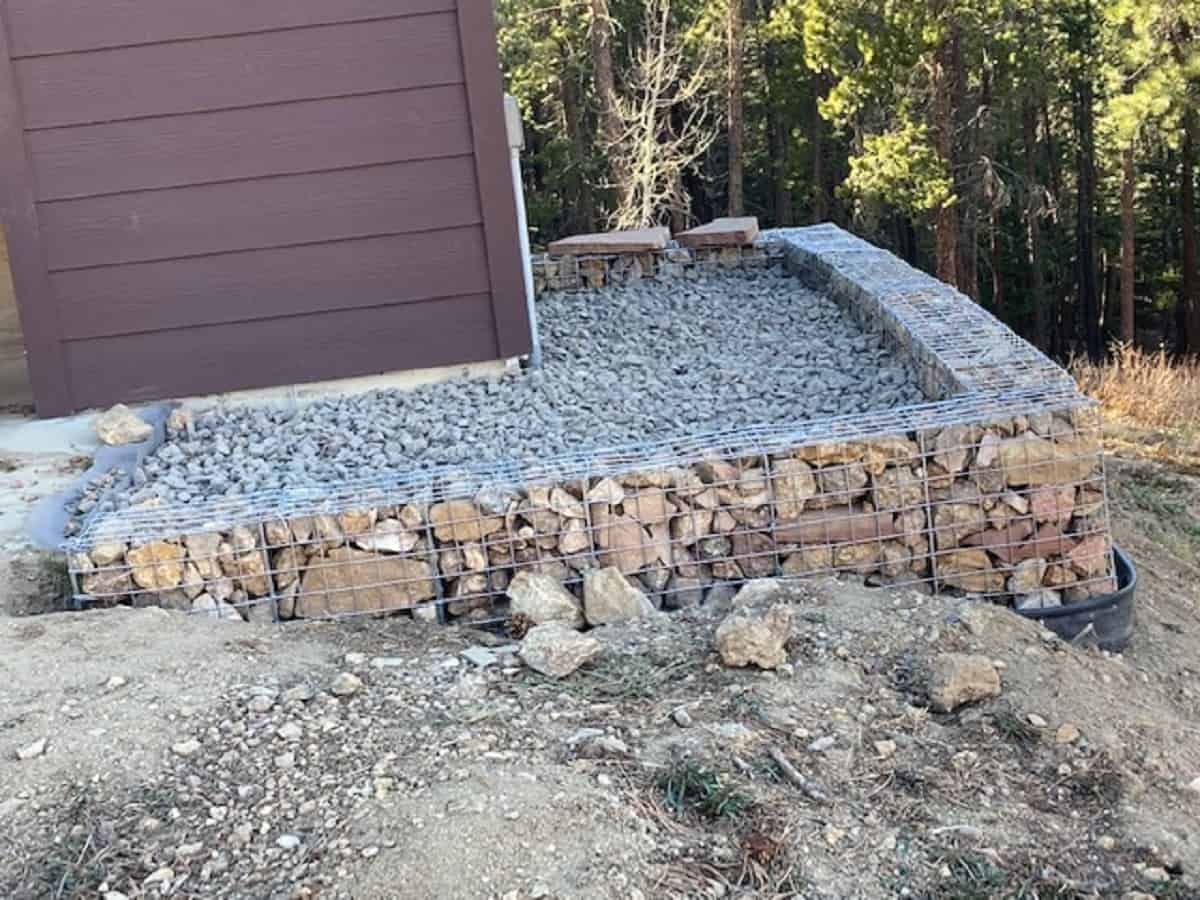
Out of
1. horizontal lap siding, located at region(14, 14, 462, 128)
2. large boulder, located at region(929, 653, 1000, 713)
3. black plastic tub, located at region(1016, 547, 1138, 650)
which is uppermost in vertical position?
horizontal lap siding, located at region(14, 14, 462, 128)

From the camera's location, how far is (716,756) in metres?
2.60

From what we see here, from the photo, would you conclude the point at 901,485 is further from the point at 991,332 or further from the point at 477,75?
the point at 477,75

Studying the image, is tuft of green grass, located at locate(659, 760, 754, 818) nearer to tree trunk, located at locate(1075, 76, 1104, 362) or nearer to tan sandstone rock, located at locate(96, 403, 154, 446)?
tan sandstone rock, located at locate(96, 403, 154, 446)

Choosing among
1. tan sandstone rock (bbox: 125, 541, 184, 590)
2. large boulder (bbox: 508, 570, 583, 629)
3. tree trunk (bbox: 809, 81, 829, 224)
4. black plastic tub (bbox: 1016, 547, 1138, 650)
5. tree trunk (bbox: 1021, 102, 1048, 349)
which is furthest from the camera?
tree trunk (bbox: 809, 81, 829, 224)

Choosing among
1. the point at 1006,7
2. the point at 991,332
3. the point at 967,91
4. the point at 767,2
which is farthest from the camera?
the point at 767,2

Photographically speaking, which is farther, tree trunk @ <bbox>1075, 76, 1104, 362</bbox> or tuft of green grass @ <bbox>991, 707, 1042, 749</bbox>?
tree trunk @ <bbox>1075, 76, 1104, 362</bbox>

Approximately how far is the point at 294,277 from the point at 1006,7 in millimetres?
12209

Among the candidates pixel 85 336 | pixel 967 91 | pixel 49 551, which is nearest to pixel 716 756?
pixel 49 551

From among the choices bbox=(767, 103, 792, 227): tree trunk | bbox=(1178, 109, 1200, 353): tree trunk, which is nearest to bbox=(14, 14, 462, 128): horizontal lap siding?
bbox=(1178, 109, 1200, 353): tree trunk

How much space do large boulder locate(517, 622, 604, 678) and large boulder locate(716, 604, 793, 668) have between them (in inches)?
12.1

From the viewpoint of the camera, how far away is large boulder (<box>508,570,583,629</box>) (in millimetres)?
3412

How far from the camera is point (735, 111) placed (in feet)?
57.7

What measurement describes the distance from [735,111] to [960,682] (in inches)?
616

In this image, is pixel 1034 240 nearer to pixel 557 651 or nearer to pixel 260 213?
pixel 260 213
